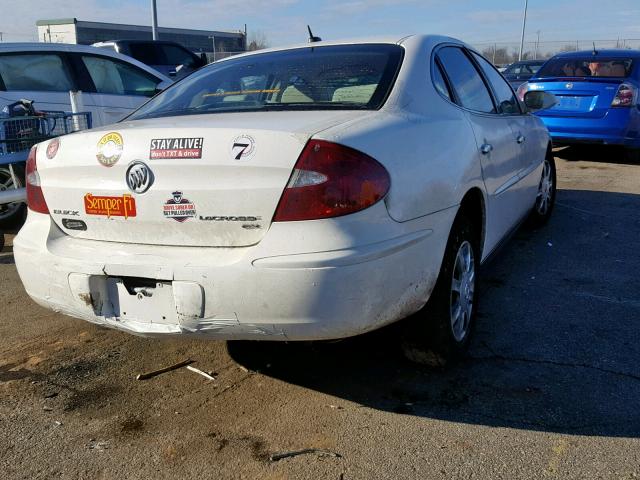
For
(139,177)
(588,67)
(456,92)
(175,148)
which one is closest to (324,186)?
(175,148)

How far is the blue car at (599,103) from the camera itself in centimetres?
884

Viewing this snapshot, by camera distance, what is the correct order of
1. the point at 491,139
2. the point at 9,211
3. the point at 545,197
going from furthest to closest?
the point at 9,211
the point at 545,197
the point at 491,139

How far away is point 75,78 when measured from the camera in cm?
720

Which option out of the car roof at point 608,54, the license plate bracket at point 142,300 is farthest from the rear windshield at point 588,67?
the license plate bracket at point 142,300

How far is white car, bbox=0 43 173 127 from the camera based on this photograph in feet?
22.1

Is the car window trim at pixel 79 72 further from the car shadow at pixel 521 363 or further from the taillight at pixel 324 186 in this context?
the taillight at pixel 324 186

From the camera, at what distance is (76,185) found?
2.79 meters

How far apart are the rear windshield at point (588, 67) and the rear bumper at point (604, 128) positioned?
0.65m

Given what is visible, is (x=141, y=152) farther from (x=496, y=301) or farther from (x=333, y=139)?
(x=496, y=301)

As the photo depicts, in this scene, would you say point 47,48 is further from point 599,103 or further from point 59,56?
point 599,103

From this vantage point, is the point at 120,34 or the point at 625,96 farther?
the point at 120,34

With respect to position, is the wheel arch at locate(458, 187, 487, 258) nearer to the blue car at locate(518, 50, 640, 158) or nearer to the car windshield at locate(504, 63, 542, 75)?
the blue car at locate(518, 50, 640, 158)

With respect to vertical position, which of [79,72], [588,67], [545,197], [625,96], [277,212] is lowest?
[545,197]

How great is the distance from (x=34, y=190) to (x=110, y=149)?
57 centimetres
